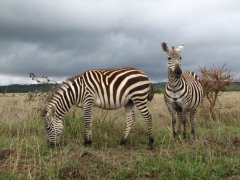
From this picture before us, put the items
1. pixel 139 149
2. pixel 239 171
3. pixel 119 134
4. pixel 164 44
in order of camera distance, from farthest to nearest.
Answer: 1. pixel 119 134
2. pixel 164 44
3. pixel 139 149
4. pixel 239 171

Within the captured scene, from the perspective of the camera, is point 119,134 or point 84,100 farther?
point 119,134

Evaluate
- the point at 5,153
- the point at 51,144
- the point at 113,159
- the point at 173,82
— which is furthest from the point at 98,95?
the point at 5,153

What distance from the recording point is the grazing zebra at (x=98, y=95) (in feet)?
32.8

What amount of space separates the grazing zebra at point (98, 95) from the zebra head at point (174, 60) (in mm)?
797

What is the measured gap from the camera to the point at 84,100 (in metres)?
10.1

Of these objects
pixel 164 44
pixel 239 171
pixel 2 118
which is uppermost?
pixel 164 44

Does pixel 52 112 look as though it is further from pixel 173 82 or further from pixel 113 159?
pixel 173 82

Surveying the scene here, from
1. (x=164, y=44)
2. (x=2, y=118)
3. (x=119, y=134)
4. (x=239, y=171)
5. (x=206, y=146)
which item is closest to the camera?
(x=239, y=171)

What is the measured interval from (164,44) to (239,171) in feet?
14.1

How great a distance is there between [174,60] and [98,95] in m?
2.24

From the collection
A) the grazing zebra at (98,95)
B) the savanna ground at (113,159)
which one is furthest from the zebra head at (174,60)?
the savanna ground at (113,159)

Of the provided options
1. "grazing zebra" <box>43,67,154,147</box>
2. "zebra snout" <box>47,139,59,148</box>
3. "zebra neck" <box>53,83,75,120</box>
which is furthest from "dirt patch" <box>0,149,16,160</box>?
"zebra neck" <box>53,83,75,120</box>

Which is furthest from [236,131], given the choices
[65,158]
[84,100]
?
[65,158]

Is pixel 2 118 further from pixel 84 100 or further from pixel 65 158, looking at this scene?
pixel 65 158
